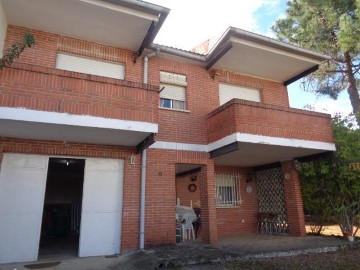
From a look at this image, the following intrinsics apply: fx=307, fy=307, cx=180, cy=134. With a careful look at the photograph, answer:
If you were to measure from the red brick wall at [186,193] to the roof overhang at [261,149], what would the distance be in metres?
1.43

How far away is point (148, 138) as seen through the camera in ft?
28.9

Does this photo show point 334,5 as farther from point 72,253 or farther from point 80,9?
point 72,253

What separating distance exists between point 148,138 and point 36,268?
13.9ft

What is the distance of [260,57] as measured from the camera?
11320 millimetres

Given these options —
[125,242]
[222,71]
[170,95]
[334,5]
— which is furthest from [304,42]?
[125,242]

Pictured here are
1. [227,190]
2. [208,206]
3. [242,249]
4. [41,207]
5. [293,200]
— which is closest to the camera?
[41,207]

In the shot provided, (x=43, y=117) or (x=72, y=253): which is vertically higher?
(x=43, y=117)

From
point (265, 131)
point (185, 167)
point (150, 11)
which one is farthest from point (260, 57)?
point (185, 167)

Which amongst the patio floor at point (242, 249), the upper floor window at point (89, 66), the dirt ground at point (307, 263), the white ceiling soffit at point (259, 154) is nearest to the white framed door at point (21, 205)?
the upper floor window at point (89, 66)

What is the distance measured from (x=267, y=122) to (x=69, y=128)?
5.97 meters

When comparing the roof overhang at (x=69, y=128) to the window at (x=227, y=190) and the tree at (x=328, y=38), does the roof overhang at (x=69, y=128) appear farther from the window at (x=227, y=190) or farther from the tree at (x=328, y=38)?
the tree at (x=328, y=38)

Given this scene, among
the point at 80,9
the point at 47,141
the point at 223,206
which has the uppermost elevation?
the point at 80,9

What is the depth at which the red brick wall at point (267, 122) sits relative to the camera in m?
9.48

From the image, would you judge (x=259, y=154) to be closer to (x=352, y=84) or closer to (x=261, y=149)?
(x=261, y=149)
